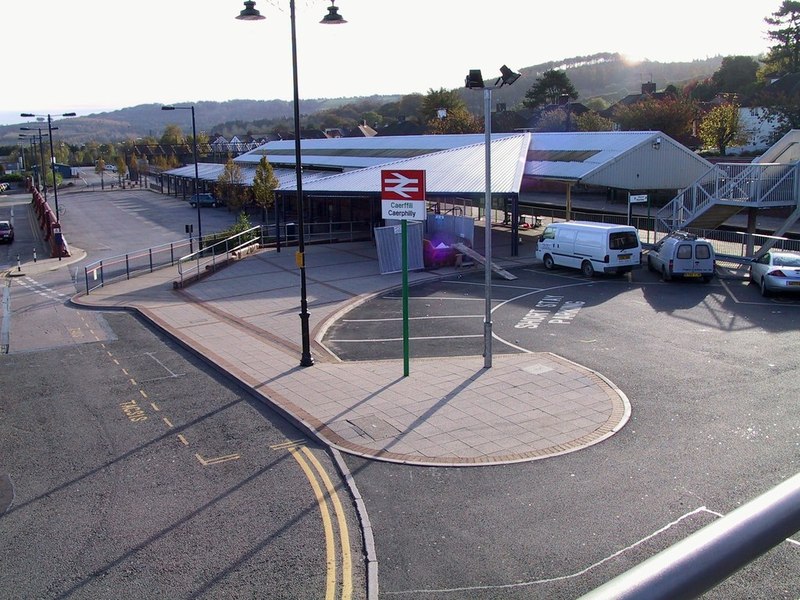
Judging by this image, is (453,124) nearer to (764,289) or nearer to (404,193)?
(764,289)

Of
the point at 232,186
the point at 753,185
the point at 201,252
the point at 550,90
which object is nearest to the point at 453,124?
the point at 232,186

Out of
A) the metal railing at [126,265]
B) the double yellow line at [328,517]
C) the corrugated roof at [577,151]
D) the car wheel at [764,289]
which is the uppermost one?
the corrugated roof at [577,151]

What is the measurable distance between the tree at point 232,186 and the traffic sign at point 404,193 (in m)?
40.7

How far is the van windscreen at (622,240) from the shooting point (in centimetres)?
2595

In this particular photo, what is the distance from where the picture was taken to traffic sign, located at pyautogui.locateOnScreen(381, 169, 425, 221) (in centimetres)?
1446

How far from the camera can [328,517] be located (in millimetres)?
9062

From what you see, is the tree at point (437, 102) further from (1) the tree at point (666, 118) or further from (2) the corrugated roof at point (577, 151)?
(2) the corrugated roof at point (577, 151)

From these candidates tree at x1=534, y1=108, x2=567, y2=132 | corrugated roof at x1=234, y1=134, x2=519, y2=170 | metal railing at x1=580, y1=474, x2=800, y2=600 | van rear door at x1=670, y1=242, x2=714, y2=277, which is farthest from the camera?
tree at x1=534, y1=108, x2=567, y2=132

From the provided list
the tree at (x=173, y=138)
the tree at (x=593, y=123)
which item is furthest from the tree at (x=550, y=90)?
the tree at (x=173, y=138)

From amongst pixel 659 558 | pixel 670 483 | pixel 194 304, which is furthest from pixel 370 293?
→ pixel 659 558

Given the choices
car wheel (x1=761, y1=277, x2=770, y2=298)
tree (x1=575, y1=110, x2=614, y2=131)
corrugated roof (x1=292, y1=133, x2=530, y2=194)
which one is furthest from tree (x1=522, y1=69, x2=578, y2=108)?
car wheel (x1=761, y1=277, x2=770, y2=298)

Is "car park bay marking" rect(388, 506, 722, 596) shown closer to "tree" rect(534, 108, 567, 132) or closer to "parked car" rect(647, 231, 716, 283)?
"parked car" rect(647, 231, 716, 283)

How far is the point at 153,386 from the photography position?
15219mm

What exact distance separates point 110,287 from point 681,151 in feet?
90.3
